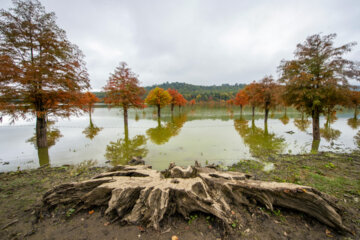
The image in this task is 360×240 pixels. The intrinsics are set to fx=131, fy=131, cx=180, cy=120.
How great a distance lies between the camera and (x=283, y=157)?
847cm

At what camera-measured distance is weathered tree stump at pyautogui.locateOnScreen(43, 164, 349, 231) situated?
3.40 metres

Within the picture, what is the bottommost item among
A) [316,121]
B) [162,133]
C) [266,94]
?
[162,133]

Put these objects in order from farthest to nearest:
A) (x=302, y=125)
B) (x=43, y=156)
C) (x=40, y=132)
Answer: (x=302, y=125) → (x=40, y=132) → (x=43, y=156)

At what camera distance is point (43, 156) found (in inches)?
372

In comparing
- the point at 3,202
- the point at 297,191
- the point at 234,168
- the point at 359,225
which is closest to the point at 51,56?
the point at 3,202

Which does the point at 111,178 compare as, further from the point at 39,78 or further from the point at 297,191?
the point at 39,78

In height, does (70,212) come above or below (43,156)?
above

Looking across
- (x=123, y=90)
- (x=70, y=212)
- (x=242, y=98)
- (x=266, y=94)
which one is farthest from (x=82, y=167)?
(x=242, y=98)

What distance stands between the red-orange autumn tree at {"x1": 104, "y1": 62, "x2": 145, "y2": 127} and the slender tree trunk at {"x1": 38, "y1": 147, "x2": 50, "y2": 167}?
11308 mm

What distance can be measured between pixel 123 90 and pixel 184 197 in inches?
801

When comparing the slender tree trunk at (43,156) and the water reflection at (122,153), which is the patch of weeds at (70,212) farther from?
the slender tree trunk at (43,156)

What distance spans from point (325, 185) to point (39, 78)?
16.4 metres

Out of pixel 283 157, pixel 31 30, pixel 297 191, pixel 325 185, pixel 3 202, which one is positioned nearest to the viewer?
pixel 297 191

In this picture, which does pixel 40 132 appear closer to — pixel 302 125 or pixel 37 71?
pixel 37 71
